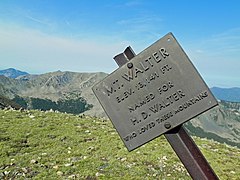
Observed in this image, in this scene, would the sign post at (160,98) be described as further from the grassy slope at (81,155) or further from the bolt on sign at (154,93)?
the grassy slope at (81,155)

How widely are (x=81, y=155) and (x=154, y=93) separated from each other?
27.4 ft

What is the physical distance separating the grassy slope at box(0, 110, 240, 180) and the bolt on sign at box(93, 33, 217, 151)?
18.5 feet

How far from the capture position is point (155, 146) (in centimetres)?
1623

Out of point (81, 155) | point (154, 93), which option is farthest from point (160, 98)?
point (81, 155)

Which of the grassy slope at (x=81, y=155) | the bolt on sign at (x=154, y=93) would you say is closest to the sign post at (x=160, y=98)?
the bolt on sign at (x=154, y=93)

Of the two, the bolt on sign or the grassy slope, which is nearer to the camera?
the bolt on sign

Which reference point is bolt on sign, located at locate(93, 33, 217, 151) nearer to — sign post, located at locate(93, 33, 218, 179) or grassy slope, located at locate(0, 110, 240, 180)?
sign post, located at locate(93, 33, 218, 179)

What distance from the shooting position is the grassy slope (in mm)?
12086

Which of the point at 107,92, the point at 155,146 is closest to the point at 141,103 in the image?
the point at 107,92

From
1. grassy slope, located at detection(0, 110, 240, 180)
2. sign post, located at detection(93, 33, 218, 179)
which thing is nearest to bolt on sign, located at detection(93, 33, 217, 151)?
sign post, located at detection(93, 33, 218, 179)

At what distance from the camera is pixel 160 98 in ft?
21.6

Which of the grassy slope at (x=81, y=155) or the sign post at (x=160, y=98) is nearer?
the sign post at (x=160, y=98)

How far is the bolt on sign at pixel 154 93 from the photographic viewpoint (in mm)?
6398

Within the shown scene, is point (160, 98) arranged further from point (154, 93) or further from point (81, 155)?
point (81, 155)
